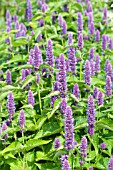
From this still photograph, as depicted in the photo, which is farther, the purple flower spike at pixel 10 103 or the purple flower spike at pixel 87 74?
the purple flower spike at pixel 87 74

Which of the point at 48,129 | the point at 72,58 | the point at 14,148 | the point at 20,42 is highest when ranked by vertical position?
the point at 20,42

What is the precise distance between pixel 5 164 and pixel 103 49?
1.83m

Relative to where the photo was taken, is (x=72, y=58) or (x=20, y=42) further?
(x=20, y=42)

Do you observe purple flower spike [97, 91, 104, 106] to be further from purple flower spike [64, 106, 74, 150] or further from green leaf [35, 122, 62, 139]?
purple flower spike [64, 106, 74, 150]

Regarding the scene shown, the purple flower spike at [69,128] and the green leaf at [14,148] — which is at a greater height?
the purple flower spike at [69,128]

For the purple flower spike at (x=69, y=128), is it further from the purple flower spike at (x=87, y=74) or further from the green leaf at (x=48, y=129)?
the purple flower spike at (x=87, y=74)

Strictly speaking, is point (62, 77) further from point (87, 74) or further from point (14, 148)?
point (14, 148)

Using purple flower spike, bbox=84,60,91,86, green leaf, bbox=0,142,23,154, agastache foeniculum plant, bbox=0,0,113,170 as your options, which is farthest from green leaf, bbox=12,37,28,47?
green leaf, bbox=0,142,23,154

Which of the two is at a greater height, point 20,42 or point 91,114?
point 20,42

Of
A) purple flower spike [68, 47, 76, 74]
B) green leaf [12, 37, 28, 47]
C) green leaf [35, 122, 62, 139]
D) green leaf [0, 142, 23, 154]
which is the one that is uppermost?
green leaf [12, 37, 28, 47]

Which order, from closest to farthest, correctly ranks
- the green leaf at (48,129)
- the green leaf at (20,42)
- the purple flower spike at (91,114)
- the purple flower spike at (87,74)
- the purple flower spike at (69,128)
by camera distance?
the purple flower spike at (69,128)
the purple flower spike at (91,114)
the green leaf at (48,129)
the purple flower spike at (87,74)
the green leaf at (20,42)

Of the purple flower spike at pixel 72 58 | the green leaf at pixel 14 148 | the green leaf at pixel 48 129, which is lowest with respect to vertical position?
the green leaf at pixel 14 148

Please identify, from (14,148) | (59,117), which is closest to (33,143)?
(14,148)

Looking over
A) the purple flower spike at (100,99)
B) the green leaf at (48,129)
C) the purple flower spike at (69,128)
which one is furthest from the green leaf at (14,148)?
the purple flower spike at (100,99)
